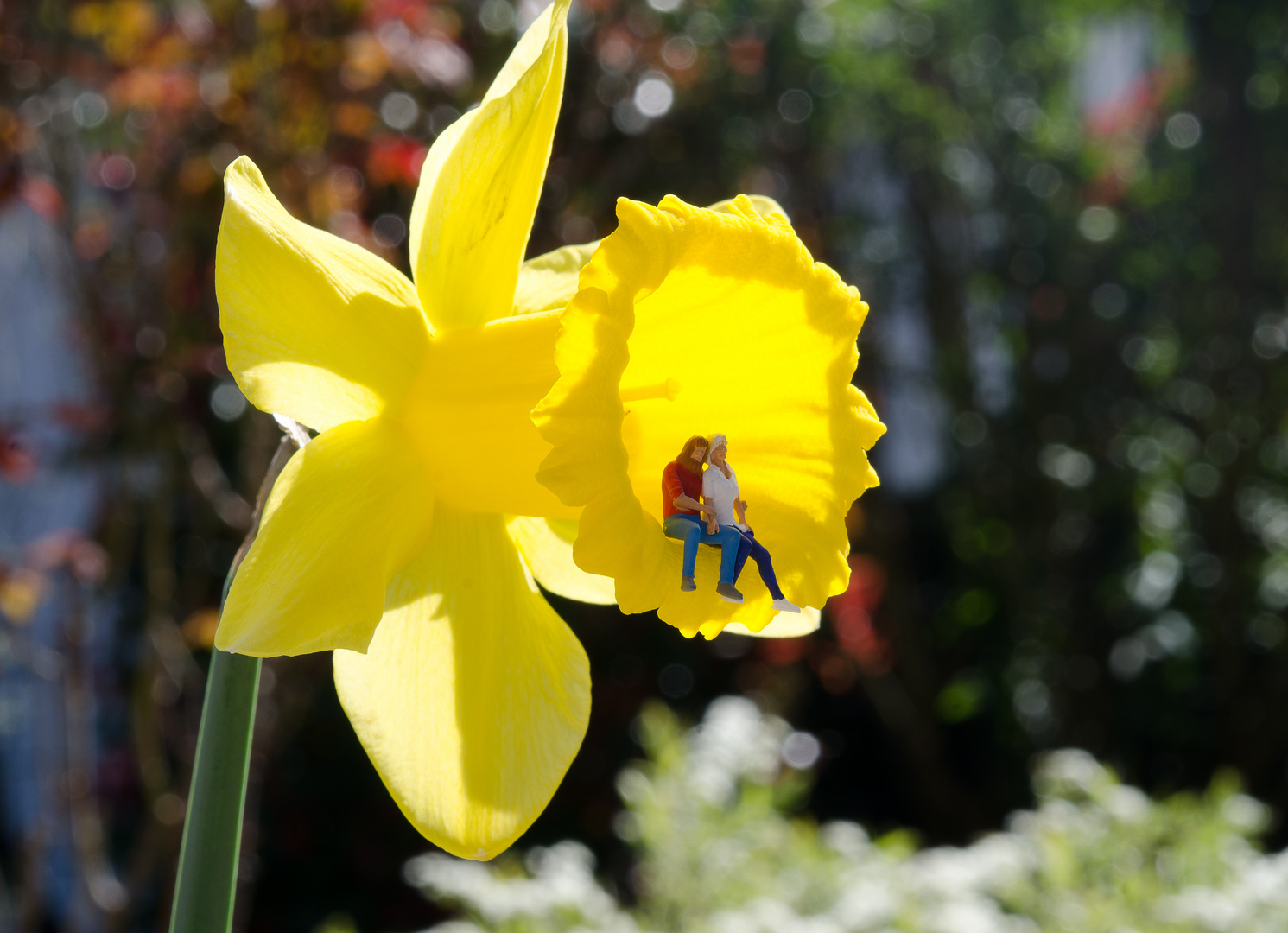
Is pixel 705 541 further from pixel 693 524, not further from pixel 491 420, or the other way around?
pixel 491 420

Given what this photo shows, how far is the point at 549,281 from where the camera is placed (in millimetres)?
717

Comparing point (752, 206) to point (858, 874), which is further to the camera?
point (858, 874)

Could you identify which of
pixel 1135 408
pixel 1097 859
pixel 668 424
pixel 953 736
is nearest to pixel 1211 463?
pixel 1135 408

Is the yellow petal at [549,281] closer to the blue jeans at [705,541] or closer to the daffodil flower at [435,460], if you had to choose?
the daffodil flower at [435,460]

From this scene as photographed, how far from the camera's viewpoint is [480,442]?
604mm

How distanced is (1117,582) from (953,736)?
0.90 m

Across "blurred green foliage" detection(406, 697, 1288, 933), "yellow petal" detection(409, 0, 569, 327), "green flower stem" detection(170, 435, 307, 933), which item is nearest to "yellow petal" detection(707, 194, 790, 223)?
"yellow petal" detection(409, 0, 569, 327)

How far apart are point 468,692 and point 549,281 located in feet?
0.90

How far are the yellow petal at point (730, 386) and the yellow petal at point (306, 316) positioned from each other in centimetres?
11

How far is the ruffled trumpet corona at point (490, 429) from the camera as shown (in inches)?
21.6

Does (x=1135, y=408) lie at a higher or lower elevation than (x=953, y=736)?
higher

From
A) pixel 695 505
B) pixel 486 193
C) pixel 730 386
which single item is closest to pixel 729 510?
pixel 695 505

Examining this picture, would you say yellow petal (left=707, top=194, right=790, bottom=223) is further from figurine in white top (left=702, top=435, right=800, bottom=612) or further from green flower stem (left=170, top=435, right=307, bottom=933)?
green flower stem (left=170, top=435, right=307, bottom=933)

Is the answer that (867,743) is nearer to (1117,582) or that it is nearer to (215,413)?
(1117,582)
